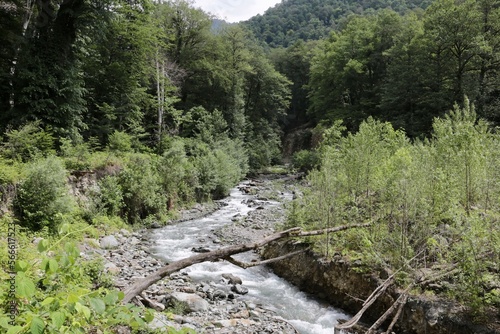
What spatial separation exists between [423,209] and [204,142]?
2253 centimetres

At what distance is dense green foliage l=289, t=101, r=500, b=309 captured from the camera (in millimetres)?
5891

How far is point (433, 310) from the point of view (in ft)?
20.7

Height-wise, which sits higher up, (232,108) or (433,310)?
(232,108)

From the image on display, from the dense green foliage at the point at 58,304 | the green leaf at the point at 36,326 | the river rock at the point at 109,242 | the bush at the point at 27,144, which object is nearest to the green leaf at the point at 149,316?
the dense green foliage at the point at 58,304

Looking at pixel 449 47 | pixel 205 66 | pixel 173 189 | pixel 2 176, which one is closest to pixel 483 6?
pixel 449 47

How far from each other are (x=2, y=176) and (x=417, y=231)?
11.7 m

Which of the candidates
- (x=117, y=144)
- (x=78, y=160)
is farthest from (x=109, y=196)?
(x=117, y=144)

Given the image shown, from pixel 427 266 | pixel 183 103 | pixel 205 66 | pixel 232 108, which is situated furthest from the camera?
pixel 232 108

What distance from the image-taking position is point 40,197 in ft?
30.6

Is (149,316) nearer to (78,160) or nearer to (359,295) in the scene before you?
(359,295)

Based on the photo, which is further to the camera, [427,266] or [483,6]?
[483,6]

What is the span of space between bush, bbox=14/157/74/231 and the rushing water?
4.02 metres

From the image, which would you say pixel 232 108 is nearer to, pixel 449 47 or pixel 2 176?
pixel 449 47

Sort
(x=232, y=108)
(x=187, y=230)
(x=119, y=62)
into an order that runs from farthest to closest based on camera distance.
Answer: (x=232, y=108) < (x=119, y=62) < (x=187, y=230)
